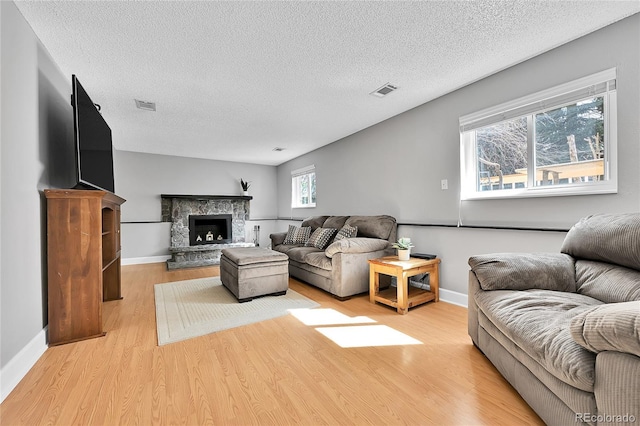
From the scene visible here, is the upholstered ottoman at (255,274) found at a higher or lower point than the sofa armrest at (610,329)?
lower

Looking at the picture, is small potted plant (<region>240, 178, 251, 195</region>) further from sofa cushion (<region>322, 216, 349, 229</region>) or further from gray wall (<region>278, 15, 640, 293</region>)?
sofa cushion (<region>322, 216, 349, 229</region>)

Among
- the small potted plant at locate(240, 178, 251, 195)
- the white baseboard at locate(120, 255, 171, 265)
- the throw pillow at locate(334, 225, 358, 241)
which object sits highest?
the small potted plant at locate(240, 178, 251, 195)

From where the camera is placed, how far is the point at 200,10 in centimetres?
178

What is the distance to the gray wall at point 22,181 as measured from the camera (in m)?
1.59

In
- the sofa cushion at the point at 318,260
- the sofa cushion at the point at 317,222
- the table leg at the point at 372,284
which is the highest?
the sofa cushion at the point at 317,222

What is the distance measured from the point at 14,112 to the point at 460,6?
284cm

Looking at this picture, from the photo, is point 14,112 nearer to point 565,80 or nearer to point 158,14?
point 158,14

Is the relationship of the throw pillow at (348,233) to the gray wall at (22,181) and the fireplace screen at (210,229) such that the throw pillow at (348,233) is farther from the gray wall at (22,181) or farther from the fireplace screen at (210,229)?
the fireplace screen at (210,229)

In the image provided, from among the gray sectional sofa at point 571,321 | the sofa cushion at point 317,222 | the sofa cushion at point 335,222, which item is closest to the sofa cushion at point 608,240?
the gray sectional sofa at point 571,321

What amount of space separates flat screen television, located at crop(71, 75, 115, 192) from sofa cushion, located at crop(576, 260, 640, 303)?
358cm

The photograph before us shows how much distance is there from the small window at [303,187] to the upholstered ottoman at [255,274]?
258cm

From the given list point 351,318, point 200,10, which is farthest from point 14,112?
point 351,318

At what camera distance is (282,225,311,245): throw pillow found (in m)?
4.56

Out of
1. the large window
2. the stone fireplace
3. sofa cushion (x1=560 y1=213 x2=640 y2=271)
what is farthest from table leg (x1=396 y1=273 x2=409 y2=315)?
the stone fireplace
